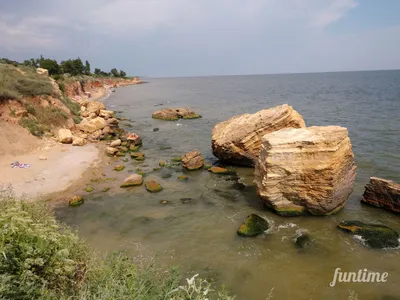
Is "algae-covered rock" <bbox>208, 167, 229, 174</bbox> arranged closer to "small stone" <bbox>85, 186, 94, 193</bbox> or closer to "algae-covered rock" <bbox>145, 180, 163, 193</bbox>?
"algae-covered rock" <bbox>145, 180, 163, 193</bbox>

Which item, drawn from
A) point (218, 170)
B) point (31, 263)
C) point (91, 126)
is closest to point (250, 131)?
point (218, 170)

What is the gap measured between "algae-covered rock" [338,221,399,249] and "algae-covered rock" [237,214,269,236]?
12.5 feet

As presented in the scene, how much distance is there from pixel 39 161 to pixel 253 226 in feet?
57.2

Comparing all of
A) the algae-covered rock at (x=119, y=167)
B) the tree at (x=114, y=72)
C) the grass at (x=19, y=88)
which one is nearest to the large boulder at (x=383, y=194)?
the algae-covered rock at (x=119, y=167)

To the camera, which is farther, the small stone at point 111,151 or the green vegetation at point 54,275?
the small stone at point 111,151

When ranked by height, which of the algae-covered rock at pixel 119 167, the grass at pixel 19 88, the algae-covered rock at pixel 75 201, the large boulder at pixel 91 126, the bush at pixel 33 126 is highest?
the grass at pixel 19 88

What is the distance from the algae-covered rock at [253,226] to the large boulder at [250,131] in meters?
7.50

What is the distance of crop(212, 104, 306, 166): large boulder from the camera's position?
19922 millimetres

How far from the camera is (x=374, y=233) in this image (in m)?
12.7

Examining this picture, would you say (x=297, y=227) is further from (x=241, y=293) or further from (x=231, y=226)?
(x=241, y=293)

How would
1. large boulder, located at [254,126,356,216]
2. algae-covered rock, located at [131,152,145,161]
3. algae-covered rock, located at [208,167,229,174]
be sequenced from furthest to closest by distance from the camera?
algae-covered rock, located at [131,152,145,161] → algae-covered rock, located at [208,167,229,174] → large boulder, located at [254,126,356,216]

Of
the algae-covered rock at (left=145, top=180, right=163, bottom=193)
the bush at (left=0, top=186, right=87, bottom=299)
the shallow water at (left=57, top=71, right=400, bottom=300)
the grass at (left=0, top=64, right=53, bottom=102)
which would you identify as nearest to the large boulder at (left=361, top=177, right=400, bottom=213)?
the shallow water at (left=57, top=71, right=400, bottom=300)

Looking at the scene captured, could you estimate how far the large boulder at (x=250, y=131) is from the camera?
65.4 ft

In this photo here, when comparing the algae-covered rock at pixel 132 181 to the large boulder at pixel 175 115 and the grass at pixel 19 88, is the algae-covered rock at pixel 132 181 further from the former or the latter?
the large boulder at pixel 175 115
